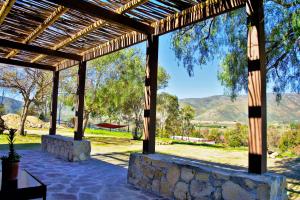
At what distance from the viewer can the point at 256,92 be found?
103 inches

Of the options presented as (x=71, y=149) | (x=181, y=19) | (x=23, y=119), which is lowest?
(x=71, y=149)

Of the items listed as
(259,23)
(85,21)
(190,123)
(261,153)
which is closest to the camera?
(261,153)

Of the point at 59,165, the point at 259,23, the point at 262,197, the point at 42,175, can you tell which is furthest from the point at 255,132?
the point at 59,165

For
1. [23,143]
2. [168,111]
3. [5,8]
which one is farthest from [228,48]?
[168,111]

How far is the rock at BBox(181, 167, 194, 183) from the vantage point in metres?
3.01

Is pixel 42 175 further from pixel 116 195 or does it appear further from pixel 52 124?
pixel 52 124

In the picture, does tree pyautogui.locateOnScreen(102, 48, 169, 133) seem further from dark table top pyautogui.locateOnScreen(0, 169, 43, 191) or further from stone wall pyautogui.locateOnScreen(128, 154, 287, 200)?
dark table top pyautogui.locateOnScreen(0, 169, 43, 191)

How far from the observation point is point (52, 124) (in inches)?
286

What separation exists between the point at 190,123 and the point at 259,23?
55.6ft

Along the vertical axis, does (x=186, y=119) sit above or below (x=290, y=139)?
above

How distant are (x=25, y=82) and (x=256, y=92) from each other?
11026 mm

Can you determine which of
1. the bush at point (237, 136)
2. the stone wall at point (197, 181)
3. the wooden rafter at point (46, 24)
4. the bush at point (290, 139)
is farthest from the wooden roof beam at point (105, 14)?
the bush at point (237, 136)

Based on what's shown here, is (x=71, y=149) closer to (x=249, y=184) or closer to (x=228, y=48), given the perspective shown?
(x=228, y=48)

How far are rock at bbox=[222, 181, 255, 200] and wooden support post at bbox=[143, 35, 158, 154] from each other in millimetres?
1498
